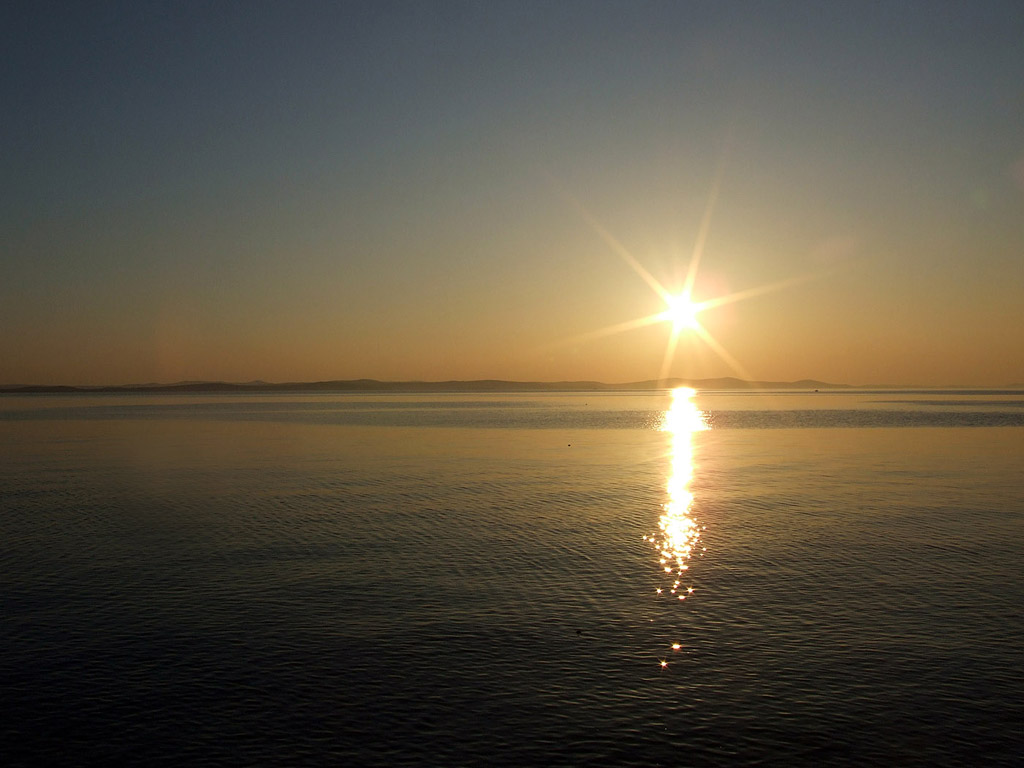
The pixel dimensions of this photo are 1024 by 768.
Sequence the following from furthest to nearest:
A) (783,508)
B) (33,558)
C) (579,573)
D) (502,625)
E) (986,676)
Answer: (783,508) → (33,558) → (579,573) → (502,625) → (986,676)

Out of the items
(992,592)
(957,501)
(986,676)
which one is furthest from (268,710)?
(957,501)

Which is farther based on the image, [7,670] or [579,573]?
[579,573]

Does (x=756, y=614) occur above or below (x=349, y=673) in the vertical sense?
above

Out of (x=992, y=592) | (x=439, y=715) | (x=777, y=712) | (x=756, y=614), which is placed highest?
(x=992, y=592)

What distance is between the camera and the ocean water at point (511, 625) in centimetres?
1295

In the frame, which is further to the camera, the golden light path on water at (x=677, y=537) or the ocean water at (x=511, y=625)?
the golden light path on water at (x=677, y=537)

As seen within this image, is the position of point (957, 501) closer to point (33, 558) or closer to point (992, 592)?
point (992, 592)

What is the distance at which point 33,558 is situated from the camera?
24969mm

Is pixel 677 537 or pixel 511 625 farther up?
pixel 677 537

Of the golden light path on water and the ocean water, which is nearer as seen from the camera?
the ocean water

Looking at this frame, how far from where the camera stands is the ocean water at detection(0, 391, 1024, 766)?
1295 centimetres

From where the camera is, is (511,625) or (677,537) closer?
(511,625)

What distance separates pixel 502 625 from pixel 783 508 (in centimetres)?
2009

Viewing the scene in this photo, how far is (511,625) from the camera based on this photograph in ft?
60.4
